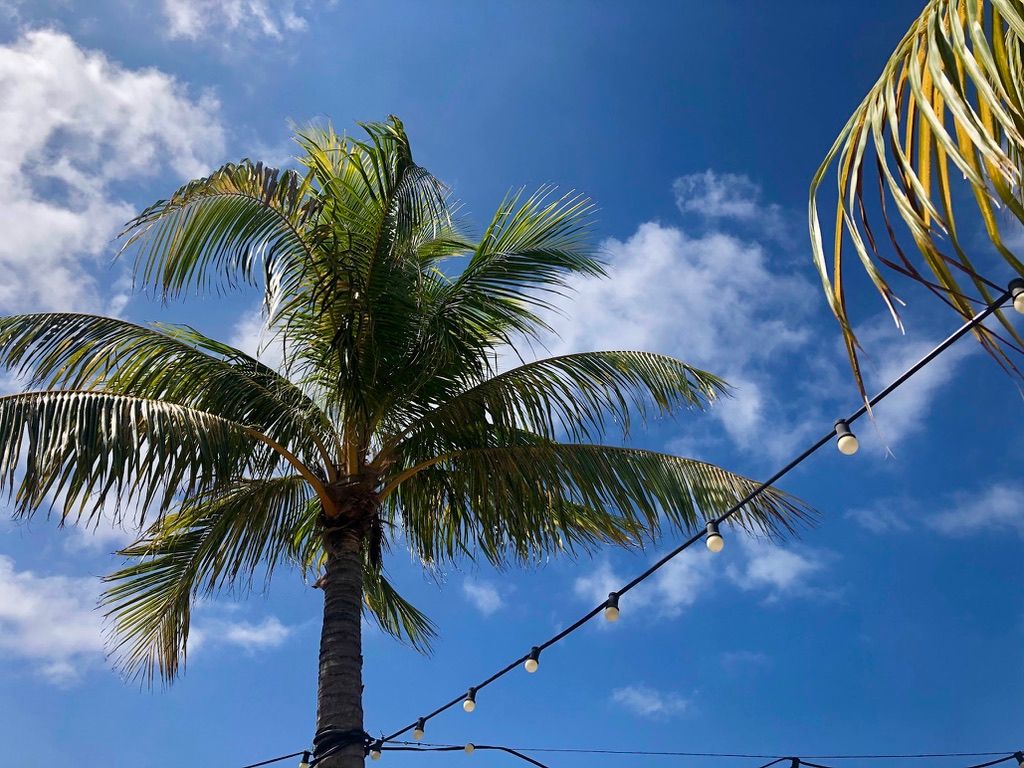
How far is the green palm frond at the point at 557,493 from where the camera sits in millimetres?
7922

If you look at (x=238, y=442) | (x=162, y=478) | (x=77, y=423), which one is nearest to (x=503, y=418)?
(x=238, y=442)

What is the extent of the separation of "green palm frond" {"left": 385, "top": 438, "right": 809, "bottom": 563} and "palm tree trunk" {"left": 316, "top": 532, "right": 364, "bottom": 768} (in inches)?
28.0

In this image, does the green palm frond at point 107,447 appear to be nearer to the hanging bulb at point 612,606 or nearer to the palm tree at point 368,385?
the palm tree at point 368,385

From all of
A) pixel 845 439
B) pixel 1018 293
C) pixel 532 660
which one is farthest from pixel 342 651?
pixel 1018 293

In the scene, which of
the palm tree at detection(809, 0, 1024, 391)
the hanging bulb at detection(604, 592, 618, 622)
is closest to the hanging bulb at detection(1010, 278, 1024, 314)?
the palm tree at detection(809, 0, 1024, 391)

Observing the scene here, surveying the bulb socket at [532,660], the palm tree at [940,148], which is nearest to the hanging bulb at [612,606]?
the bulb socket at [532,660]

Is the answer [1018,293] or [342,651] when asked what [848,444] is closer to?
[1018,293]

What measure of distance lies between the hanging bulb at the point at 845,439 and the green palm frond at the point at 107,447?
174 inches

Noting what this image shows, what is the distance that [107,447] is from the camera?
21.6ft

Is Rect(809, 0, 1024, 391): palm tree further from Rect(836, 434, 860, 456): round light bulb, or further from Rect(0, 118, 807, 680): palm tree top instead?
Rect(0, 118, 807, 680): palm tree top

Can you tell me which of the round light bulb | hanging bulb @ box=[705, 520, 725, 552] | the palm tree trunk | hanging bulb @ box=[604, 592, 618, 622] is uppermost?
the palm tree trunk

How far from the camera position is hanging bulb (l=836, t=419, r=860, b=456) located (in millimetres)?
3951

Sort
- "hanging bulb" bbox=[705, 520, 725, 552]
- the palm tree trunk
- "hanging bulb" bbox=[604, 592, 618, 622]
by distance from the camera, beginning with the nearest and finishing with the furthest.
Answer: "hanging bulb" bbox=[705, 520, 725, 552] → "hanging bulb" bbox=[604, 592, 618, 622] → the palm tree trunk

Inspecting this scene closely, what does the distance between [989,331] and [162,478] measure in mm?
5977
